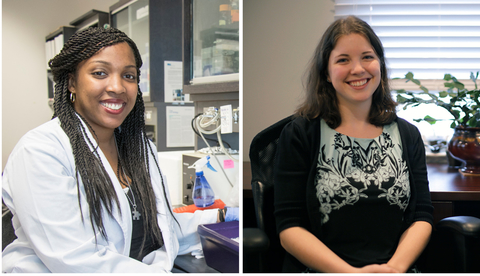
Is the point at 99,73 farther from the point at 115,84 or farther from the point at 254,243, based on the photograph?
the point at 254,243

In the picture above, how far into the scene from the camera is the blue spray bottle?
1446 mm

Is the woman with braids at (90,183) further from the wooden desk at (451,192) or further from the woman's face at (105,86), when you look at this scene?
the wooden desk at (451,192)

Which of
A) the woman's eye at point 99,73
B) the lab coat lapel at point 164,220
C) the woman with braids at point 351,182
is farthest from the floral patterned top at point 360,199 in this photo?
the woman's eye at point 99,73

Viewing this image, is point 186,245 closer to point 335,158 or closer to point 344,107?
point 335,158

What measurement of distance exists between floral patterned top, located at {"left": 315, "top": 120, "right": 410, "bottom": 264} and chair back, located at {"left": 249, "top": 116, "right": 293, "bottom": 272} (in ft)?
0.54

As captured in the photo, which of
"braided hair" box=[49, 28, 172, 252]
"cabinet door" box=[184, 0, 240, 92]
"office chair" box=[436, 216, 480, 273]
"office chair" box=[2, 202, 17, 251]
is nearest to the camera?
"braided hair" box=[49, 28, 172, 252]

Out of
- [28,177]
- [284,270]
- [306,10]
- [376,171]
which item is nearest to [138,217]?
[28,177]

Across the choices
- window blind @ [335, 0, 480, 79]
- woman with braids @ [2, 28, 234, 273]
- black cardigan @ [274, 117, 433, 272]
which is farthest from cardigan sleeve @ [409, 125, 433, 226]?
window blind @ [335, 0, 480, 79]

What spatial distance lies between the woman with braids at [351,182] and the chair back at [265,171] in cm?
7

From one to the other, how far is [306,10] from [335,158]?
0.86 meters

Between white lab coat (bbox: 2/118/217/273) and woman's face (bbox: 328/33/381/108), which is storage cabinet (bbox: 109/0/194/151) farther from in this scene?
woman's face (bbox: 328/33/381/108)

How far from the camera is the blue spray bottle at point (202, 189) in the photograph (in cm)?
145

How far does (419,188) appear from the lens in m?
1.00

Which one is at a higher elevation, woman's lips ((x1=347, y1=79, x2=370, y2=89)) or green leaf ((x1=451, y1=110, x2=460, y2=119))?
woman's lips ((x1=347, y1=79, x2=370, y2=89))
